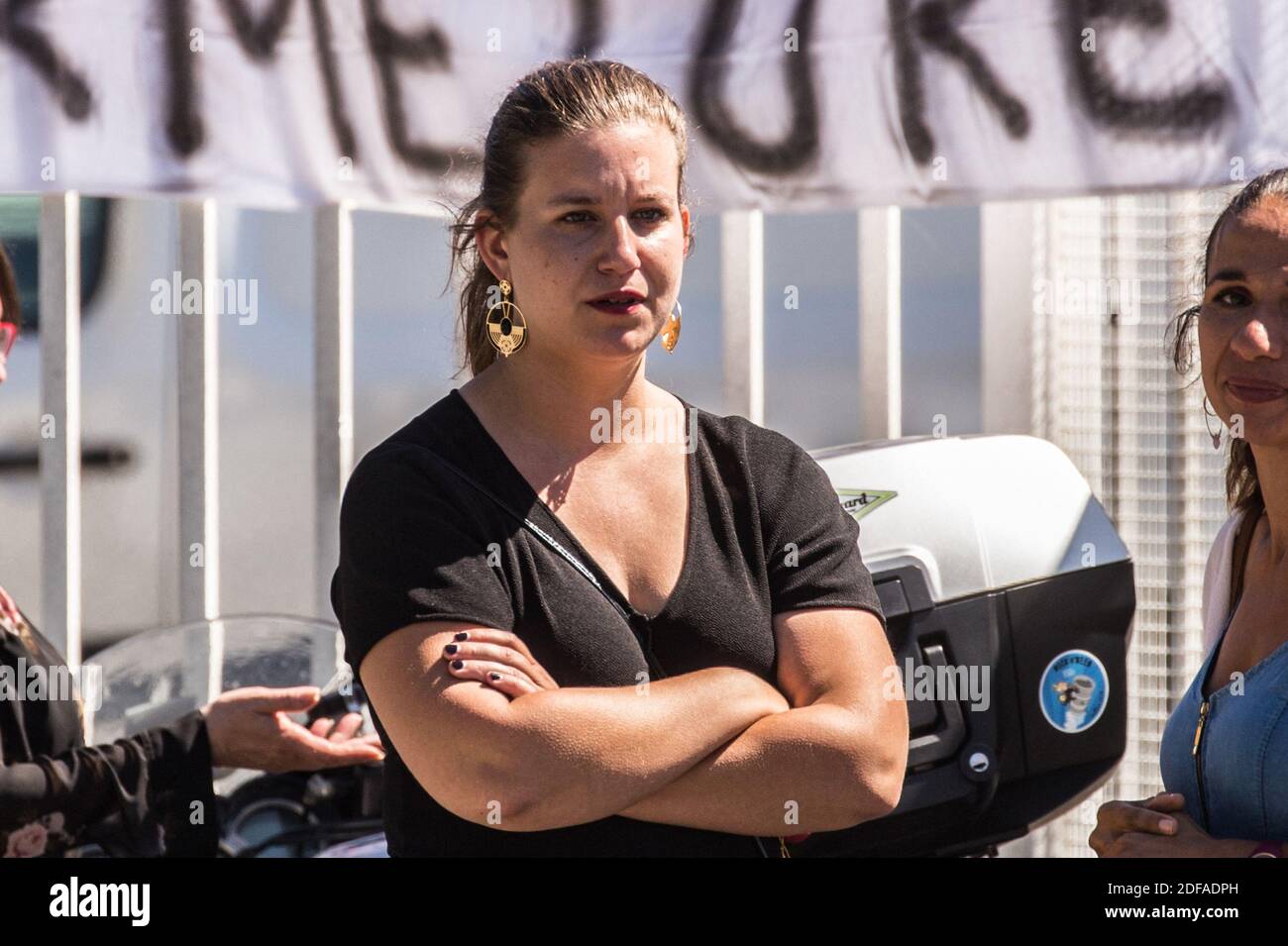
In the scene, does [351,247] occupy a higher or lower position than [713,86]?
lower

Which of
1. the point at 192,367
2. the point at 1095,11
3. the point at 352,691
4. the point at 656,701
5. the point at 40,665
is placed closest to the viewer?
the point at 656,701

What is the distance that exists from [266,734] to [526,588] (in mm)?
782

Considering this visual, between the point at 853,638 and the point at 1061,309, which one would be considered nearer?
the point at 853,638

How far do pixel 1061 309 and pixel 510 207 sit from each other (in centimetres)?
179

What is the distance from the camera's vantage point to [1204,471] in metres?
3.24

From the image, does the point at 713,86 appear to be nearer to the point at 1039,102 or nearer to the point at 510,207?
the point at 1039,102

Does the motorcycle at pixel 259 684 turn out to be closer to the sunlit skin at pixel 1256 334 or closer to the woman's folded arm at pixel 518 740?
the woman's folded arm at pixel 518 740

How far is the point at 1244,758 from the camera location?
1.60 metres

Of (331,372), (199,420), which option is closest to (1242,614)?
(331,372)

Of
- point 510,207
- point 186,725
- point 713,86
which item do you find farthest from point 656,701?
point 713,86

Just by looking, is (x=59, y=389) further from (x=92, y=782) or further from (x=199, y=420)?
(x=92, y=782)

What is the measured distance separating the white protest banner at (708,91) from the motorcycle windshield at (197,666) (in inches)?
31.9
